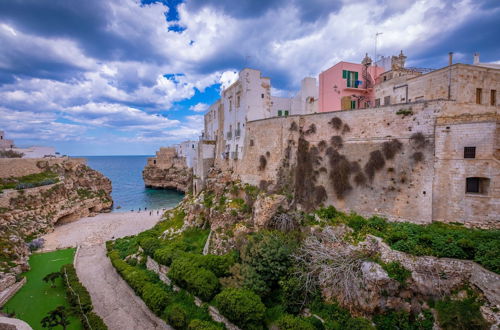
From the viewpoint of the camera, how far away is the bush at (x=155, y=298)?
15195mm

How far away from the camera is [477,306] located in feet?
33.3

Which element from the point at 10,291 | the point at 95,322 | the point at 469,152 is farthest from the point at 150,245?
the point at 469,152

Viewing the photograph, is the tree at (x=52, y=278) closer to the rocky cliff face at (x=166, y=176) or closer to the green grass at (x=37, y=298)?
the green grass at (x=37, y=298)

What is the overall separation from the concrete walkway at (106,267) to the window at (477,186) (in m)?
19.5

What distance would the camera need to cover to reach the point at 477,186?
42.9 feet

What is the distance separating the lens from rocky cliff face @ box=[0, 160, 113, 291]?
2158 centimetres

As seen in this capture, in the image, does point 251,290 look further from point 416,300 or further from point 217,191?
point 217,191

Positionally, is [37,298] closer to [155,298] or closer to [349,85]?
[155,298]

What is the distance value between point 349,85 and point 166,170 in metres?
57.2

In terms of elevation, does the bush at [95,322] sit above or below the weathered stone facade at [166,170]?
below

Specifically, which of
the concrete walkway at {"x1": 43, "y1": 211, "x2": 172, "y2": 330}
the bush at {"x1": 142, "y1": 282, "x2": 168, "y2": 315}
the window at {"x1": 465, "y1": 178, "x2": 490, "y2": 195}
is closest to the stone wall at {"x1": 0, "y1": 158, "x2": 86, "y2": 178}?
the concrete walkway at {"x1": 43, "y1": 211, "x2": 172, "y2": 330}

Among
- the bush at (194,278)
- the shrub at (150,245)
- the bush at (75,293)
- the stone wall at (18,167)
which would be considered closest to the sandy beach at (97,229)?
the bush at (75,293)

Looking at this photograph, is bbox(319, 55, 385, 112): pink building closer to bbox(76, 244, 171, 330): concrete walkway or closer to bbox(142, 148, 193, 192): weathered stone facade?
bbox(76, 244, 171, 330): concrete walkway

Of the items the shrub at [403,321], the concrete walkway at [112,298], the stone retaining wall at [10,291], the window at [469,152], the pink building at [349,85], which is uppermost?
the pink building at [349,85]
